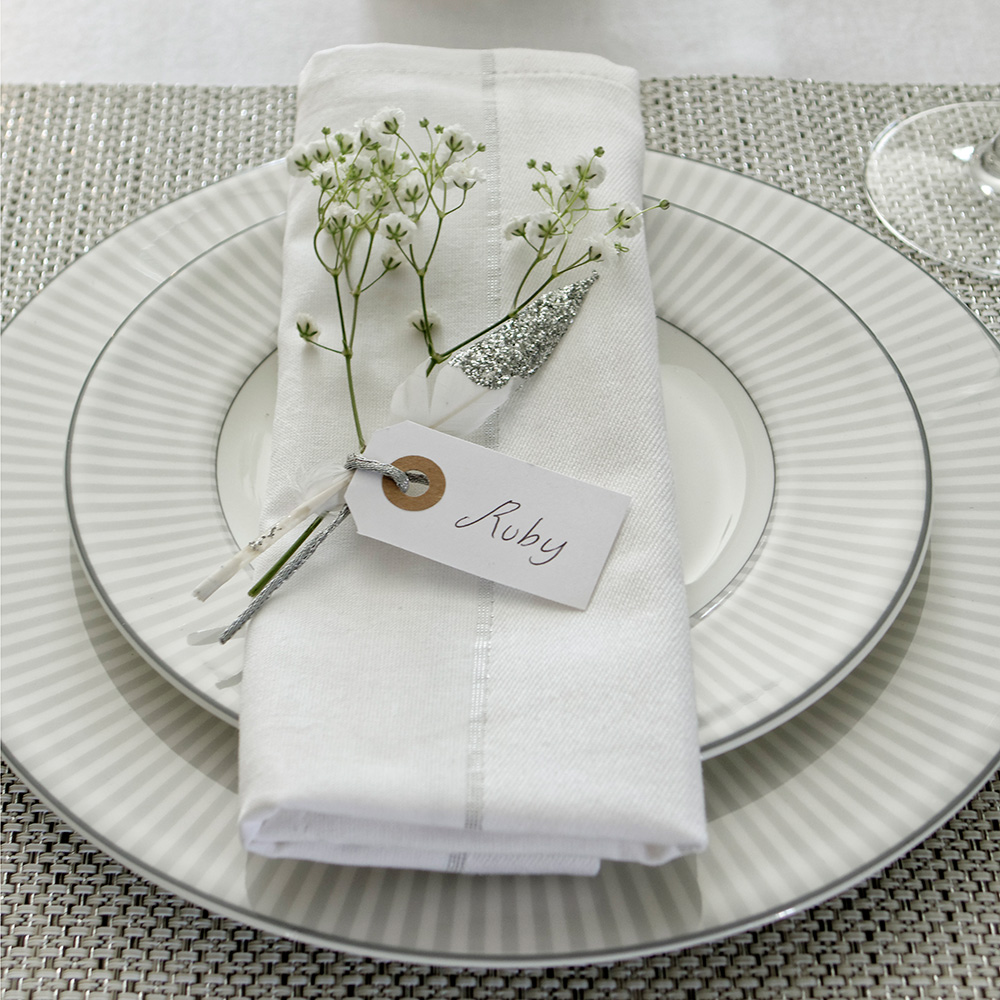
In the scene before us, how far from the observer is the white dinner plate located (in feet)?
1.59

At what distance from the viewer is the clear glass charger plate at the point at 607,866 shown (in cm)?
43

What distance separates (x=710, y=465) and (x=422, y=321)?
0.67ft

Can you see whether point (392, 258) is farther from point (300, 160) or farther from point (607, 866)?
point (607, 866)

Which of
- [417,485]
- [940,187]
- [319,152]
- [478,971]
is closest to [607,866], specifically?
[478,971]

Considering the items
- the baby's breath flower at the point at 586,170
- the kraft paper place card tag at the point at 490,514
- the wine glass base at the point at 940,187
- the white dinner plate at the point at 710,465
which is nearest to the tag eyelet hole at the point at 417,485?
the kraft paper place card tag at the point at 490,514

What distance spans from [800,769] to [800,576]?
106 mm

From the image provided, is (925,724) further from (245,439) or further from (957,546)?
(245,439)

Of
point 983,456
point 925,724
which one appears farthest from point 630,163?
point 925,724

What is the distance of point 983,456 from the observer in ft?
1.90

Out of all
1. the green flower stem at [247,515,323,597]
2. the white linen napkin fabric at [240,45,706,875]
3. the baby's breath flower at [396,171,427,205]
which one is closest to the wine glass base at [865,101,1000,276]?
the white linen napkin fabric at [240,45,706,875]

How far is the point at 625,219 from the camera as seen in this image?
1.86ft

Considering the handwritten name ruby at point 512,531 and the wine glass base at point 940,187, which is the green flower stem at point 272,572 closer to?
the handwritten name ruby at point 512,531

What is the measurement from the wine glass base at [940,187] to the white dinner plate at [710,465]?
236 millimetres

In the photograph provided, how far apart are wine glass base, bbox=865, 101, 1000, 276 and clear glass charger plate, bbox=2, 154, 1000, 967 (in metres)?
0.19
